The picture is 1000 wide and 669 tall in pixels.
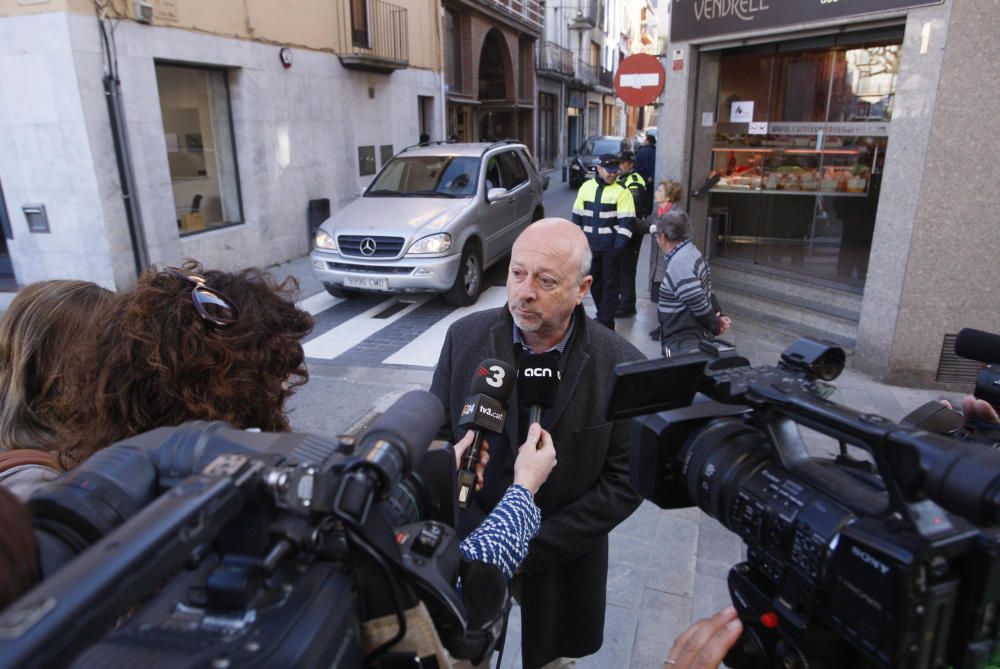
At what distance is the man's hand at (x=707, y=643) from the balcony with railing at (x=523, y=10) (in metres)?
23.2

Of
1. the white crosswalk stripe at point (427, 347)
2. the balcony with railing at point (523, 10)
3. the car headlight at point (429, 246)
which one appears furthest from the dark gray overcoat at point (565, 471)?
the balcony with railing at point (523, 10)

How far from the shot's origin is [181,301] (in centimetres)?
147

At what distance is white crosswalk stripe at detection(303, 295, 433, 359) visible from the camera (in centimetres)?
696

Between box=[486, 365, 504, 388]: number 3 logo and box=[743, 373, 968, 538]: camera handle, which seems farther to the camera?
box=[486, 365, 504, 388]: number 3 logo

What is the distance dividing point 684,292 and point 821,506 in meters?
3.87

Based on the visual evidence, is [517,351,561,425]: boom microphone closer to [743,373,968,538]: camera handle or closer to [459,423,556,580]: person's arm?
[459,423,556,580]: person's arm

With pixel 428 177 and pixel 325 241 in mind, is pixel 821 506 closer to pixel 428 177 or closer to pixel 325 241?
pixel 325 241

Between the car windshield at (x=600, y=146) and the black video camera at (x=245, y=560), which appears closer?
the black video camera at (x=245, y=560)

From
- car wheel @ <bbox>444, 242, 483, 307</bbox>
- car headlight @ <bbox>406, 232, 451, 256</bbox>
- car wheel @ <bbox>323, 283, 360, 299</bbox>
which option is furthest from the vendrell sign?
car wheel @ <bbox>323, 283, 360, 299</bbox>

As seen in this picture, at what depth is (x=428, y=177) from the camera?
30.7 ft

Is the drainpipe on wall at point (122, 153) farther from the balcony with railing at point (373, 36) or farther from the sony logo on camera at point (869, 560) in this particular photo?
the sony logo on camera at point (869, 560)

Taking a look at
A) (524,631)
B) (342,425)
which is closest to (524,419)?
(524,631)

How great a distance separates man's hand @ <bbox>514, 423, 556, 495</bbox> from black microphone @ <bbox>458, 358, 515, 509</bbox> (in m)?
0.10

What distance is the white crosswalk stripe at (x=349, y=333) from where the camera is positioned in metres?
6.96
